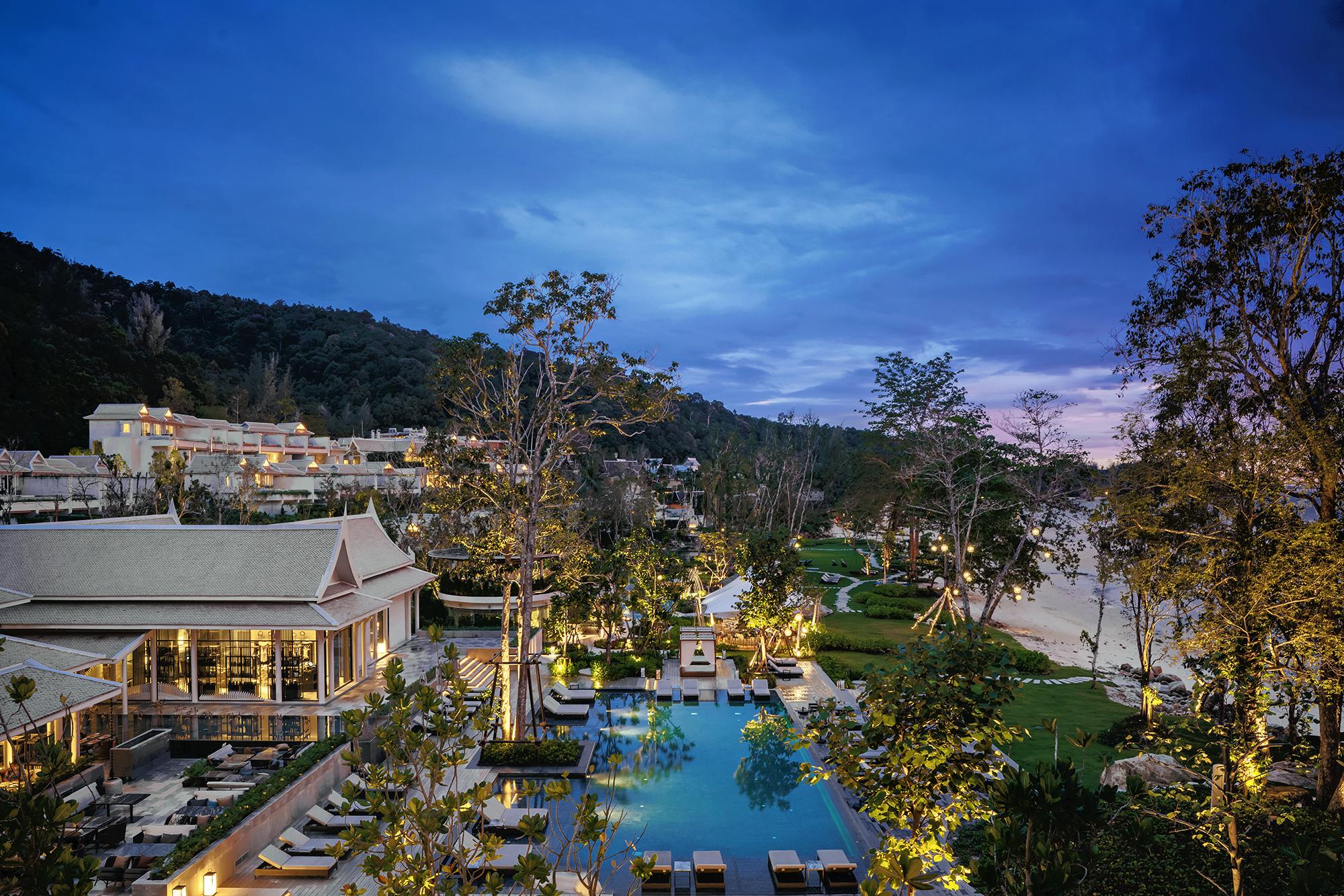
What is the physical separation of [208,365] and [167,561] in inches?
3325

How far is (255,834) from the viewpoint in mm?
11312

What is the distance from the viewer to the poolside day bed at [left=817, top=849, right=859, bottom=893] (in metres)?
10.6

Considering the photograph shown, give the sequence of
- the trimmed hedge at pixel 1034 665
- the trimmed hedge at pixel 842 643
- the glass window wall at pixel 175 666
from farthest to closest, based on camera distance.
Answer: the trimmed hedge at pixel 842 643 < the trimmed hedge at pixel 1034 665 < the glass window wall at pixel 175 666

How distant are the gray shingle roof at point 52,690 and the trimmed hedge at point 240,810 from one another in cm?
344

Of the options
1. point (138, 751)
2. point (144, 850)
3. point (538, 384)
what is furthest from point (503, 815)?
point (538, 384)

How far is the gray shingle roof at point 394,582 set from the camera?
838 inches

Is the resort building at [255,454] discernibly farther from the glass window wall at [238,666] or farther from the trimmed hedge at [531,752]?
the trimmed hedge at [531,752]

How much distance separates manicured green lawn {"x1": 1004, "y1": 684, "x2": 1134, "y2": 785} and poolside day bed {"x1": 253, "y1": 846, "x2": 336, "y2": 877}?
40.0 ft

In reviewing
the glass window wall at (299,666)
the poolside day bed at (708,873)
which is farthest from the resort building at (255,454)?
the poolside day bed at (708,873)

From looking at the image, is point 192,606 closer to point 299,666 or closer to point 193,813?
point 299,666

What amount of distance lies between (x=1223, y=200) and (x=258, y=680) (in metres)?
22.0

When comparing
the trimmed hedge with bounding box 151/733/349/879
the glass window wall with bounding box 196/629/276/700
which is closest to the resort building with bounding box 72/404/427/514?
the glass window wall with bounding box 196/629/276/700

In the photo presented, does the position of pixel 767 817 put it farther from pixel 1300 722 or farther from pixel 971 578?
pixel 971 578

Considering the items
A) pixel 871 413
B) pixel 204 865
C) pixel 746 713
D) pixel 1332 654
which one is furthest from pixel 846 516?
pixel 204 865
